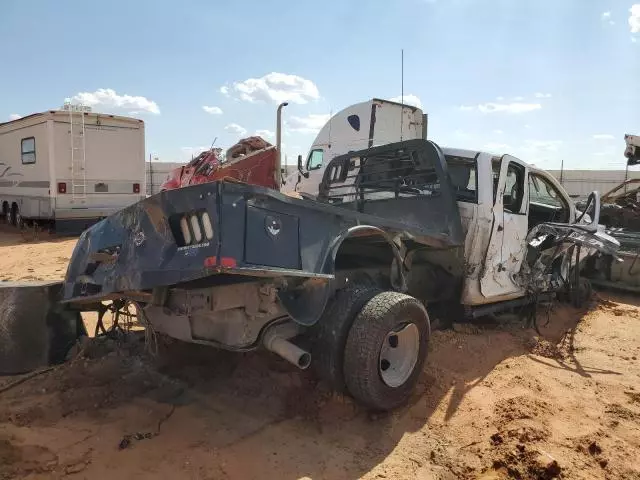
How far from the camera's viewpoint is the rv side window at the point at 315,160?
13.3 meters

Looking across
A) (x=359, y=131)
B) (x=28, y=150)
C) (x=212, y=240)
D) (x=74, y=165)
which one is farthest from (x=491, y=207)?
(x=28, y=150)

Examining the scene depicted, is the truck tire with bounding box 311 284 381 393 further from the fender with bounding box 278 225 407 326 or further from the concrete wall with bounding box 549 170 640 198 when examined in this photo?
the concrete wall with bounding box 549 170 640 198

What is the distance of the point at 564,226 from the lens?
5777 mm

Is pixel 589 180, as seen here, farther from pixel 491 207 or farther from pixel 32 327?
pixel 32 327

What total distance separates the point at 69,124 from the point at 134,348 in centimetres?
1052

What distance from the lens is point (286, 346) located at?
11.7 feet

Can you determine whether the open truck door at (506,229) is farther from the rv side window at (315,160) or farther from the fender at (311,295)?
the rv side window at (315,160)

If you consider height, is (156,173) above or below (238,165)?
above

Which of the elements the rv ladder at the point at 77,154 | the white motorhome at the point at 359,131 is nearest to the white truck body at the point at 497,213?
the white motorhome at the point at 359,131

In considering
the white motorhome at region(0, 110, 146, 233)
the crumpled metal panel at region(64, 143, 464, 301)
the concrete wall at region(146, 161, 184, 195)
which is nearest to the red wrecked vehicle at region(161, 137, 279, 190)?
the white motorhome at region(0, 110, 146, 233)

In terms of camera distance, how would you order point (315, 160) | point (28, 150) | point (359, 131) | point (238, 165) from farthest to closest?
1. point (28, 150)
2. point (315, 160)
3. point (359, 131)
4. point (238, 165)

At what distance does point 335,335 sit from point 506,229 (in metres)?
2.59

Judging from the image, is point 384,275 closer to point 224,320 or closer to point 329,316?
point 329,316

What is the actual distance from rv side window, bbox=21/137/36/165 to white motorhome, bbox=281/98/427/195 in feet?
22.9
